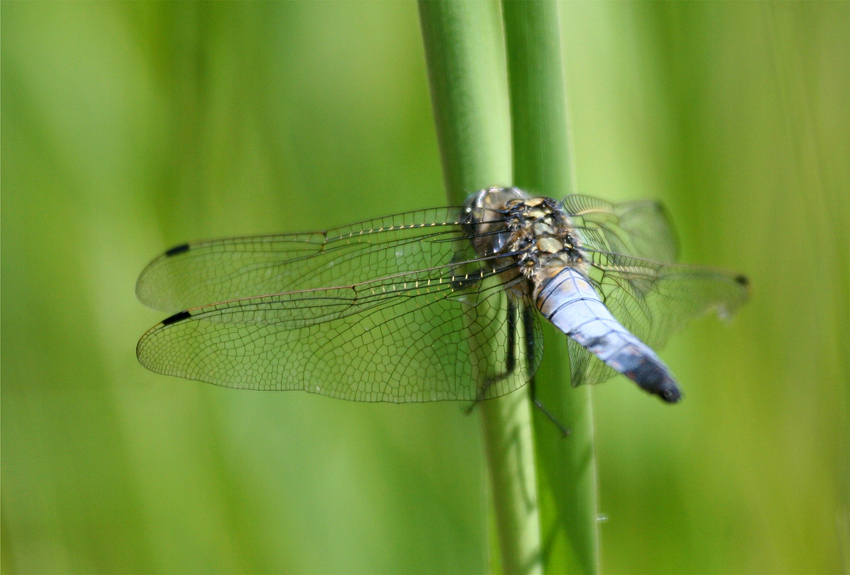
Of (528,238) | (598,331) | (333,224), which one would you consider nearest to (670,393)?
(598,331)

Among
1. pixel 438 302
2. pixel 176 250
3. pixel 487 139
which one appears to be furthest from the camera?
pixel 176 250

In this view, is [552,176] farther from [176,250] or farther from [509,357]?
[176,250]

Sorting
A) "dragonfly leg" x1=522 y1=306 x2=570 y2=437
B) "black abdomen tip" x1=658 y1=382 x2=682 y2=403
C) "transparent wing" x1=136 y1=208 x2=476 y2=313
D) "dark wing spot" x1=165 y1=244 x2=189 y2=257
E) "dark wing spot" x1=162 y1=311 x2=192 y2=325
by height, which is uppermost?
"dark wing spot" x1=165 y1=244 x2=189 y2=257

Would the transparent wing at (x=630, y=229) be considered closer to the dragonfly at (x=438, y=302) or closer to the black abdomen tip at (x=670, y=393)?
the dragonfly at (x=438, y=302)

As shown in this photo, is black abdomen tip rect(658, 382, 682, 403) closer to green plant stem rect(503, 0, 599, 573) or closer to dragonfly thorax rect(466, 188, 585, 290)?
green plant stem rect(503, 0, 599, 573)

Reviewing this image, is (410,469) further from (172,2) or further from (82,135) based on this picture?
(172,2)

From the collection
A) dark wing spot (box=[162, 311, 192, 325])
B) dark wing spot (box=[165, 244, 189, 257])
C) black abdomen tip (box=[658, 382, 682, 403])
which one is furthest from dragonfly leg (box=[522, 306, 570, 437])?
dark wing spot (box=[165, 244, 189, 257])

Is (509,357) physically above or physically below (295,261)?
below
